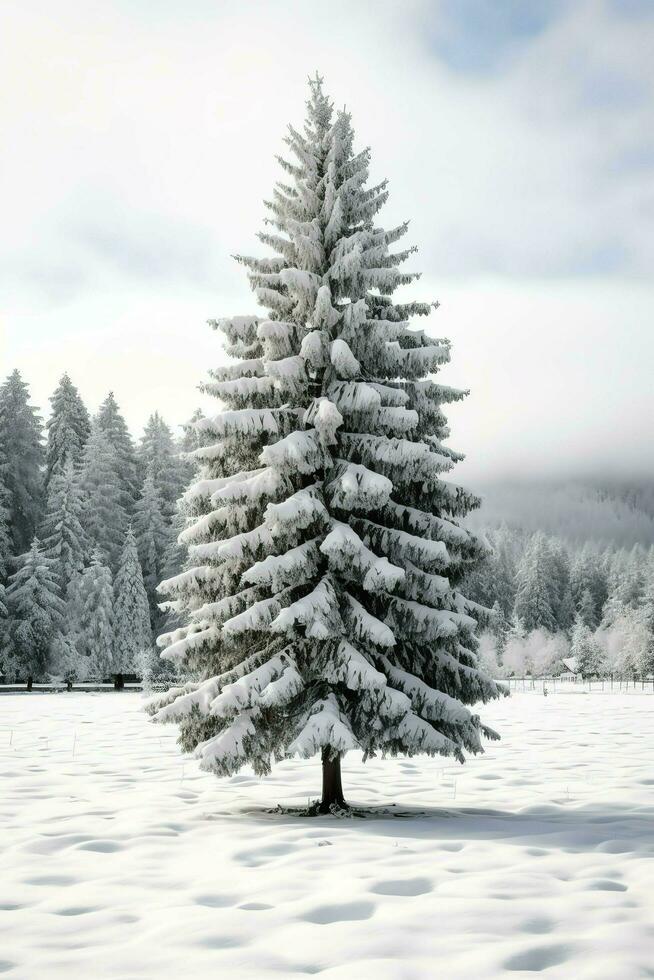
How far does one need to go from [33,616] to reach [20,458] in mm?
11732

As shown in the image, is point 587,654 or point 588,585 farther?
point 588,585

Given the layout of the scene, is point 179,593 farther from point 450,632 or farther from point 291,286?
point 291,286

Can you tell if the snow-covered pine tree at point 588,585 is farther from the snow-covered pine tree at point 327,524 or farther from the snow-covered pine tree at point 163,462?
the snow-covered pine tree at point 327,524

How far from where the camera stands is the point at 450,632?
11047 millimetres

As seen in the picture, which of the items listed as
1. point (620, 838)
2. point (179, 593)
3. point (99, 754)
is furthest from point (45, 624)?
point (620, 838)

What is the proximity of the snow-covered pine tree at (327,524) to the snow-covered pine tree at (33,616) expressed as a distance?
32914mm

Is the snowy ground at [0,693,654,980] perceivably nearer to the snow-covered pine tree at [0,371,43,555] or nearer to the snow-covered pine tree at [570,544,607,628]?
the snow-covered pine tree at [0,371,43,555]

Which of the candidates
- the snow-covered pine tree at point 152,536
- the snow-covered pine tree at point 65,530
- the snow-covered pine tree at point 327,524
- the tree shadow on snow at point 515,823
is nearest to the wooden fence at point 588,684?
the snow-covered pine tree at point 152,536

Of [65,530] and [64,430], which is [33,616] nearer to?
[65,530]

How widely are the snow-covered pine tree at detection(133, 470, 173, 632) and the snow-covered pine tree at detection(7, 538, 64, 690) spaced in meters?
9.80

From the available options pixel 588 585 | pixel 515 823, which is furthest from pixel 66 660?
pixel 588 585

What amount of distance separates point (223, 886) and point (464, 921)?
231 centimetres

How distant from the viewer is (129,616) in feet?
155

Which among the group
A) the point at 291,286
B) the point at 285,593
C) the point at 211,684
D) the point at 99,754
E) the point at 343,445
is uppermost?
the point at 291,286
